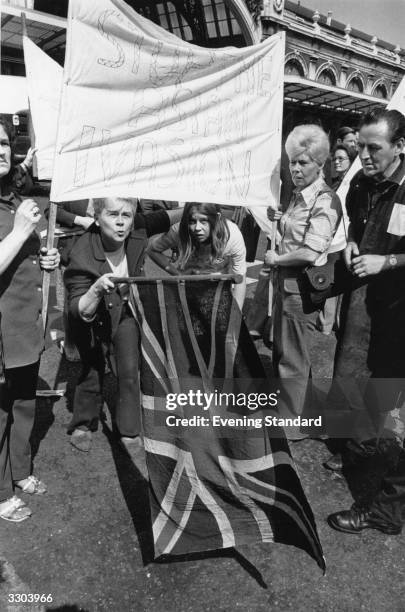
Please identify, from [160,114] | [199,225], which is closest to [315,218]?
[199,225]

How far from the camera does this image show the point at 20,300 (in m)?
2.72

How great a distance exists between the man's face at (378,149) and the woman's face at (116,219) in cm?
144

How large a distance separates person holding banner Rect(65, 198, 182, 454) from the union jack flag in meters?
0.46

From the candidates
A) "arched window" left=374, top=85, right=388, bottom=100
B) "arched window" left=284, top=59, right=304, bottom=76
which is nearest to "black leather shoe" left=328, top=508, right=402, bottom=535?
"arched window" left=284, top=59, right=304, bottom=76

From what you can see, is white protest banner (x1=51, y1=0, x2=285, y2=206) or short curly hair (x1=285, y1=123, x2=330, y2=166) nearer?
white protest banner (x1=51, y1=0, x2=285, y2=206)

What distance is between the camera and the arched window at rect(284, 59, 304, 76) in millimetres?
41594

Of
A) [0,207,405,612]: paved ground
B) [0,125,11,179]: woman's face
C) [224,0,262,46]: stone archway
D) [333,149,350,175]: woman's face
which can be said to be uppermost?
[224,0,262,46]: stone archway

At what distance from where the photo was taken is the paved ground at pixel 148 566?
2.38 meters

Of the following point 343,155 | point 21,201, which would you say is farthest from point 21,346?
point 343,155

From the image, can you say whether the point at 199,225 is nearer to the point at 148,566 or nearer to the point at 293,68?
the point at 148,566

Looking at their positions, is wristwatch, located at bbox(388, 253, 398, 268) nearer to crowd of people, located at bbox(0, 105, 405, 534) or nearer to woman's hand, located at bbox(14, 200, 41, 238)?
crowd of people, located at bbox(0, 105, 405, 534)

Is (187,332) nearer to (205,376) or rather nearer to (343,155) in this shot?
(205,376)

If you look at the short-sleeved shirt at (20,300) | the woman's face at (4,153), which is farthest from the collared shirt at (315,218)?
the woman's face at (4,153)

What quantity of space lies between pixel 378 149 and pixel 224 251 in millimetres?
1199
